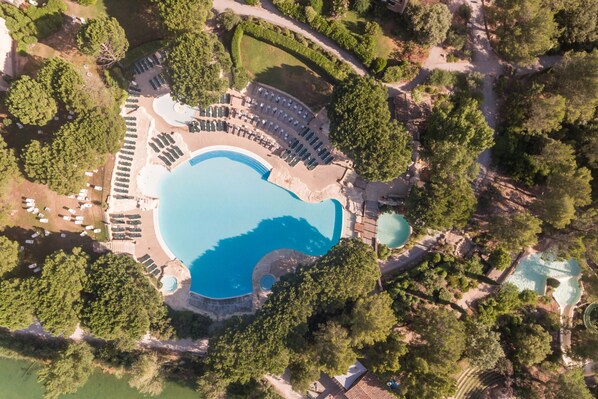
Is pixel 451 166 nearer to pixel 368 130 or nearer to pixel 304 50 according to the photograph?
pixel 368 130

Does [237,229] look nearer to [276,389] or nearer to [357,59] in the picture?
[276,389]

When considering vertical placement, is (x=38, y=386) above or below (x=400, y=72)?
below

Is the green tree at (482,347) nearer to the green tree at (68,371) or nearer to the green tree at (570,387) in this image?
the green tree at (570,387)

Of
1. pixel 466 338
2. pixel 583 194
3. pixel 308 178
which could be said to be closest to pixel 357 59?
pixel 308 178

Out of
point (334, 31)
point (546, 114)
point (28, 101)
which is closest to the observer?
point (28, 101)

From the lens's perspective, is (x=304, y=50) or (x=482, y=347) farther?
(x=304, y=50)

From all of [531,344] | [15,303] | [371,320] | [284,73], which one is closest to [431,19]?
[284,73]
